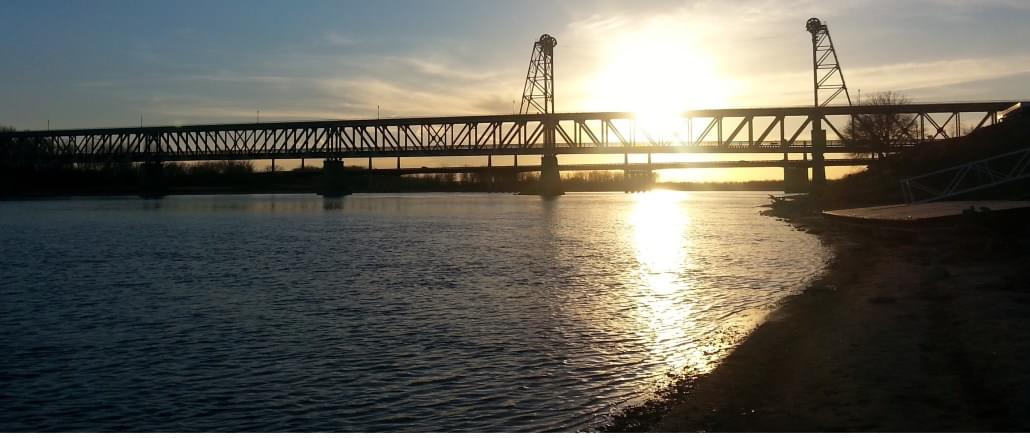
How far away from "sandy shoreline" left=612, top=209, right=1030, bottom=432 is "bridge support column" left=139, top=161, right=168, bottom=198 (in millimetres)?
167187

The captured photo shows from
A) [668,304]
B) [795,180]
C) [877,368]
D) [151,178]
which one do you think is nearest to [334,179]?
[151,178]

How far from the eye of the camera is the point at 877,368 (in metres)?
11.5

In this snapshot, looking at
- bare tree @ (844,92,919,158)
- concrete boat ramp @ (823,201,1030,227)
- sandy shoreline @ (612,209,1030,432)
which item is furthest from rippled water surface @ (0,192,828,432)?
bare tree @ (844,92,919,158)

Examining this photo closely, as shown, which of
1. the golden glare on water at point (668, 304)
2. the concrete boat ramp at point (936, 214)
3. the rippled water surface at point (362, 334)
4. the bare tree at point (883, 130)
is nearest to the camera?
the rippled water surface at point (362, 334)

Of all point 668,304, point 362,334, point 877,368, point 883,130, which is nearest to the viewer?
point 877,368

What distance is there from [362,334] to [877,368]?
9212 millimetres

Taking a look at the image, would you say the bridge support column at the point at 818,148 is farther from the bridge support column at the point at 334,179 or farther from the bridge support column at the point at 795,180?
the bridge support column at the point at 334,179

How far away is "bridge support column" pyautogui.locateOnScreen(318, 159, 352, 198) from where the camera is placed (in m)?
155

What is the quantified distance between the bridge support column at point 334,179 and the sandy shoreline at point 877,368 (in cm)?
14186

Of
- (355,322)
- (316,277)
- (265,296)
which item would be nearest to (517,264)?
(316,277)

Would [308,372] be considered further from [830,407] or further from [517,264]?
[517,264]

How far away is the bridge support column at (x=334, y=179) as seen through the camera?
155 metres

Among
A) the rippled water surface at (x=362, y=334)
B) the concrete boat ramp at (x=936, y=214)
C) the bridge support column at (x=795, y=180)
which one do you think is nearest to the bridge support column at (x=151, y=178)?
the bridge support column at (x=795, y=180)

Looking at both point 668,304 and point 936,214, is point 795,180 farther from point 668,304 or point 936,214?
point 668,304
